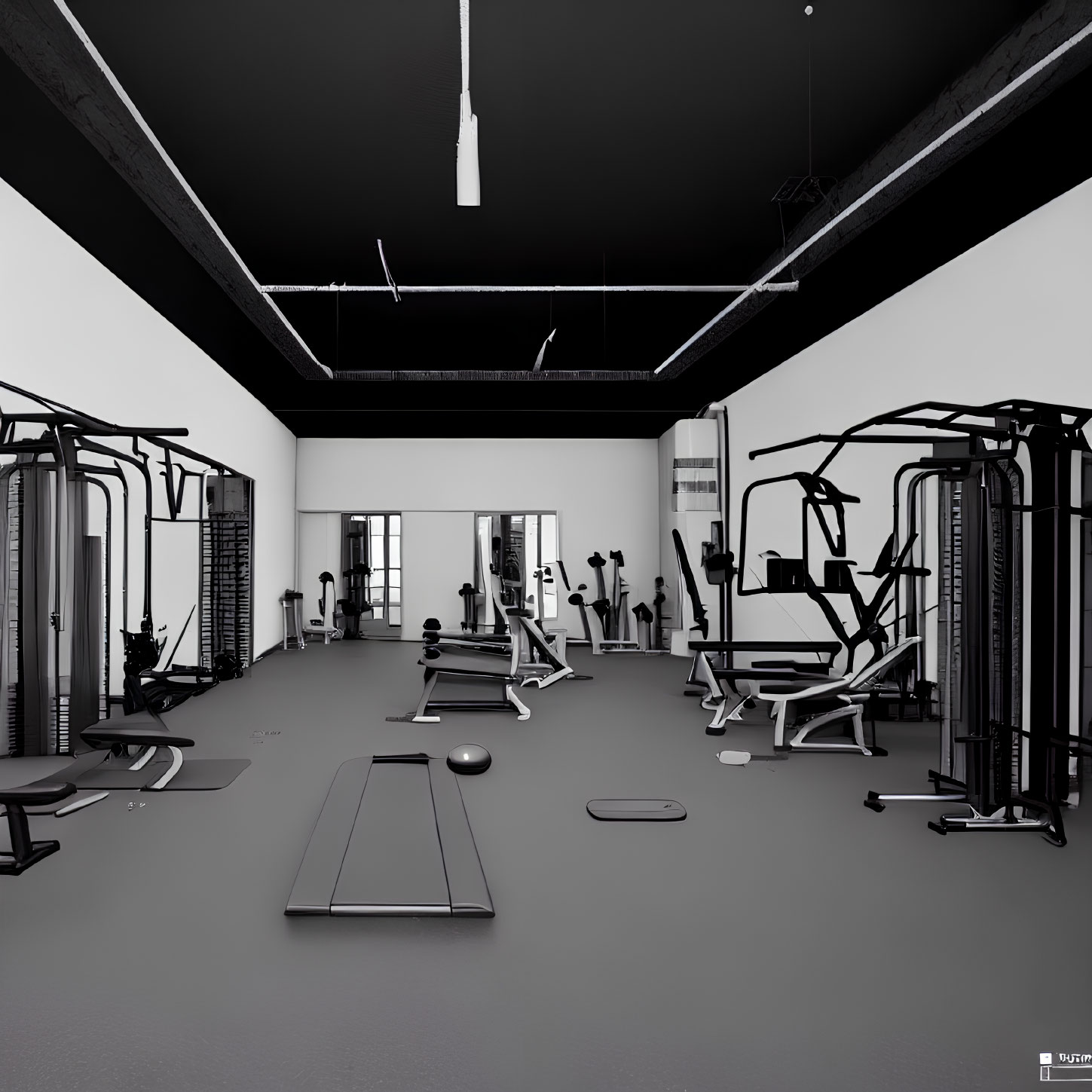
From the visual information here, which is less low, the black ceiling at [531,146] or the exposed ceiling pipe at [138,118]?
the black ceiling at [531,146]

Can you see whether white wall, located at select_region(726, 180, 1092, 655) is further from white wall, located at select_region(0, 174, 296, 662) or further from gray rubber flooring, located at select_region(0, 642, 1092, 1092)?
white wall, located at select_region(0, 174, 296, 662)

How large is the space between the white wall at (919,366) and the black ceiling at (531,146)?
7.4 inches

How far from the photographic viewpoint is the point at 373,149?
12.5ft

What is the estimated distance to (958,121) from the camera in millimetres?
3146

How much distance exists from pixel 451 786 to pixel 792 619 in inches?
171

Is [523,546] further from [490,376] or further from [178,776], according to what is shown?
[178,776]

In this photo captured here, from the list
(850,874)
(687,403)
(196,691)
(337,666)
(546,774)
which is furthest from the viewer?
(687,403)

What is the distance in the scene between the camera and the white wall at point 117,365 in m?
3.72

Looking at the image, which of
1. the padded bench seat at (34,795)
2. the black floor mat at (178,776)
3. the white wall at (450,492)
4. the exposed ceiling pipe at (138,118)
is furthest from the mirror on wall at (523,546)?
the padded bench seat at (34,795)

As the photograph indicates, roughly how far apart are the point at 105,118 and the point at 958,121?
4.03 meters

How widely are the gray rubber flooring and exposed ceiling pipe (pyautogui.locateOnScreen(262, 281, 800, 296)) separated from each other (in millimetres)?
3599

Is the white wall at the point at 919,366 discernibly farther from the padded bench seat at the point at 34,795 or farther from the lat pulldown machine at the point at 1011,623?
the padded bench seat at the point at 34,795

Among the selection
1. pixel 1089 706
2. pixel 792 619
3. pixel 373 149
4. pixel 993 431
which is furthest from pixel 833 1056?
pixel 792 619

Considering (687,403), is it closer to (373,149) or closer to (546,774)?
(373,149)
